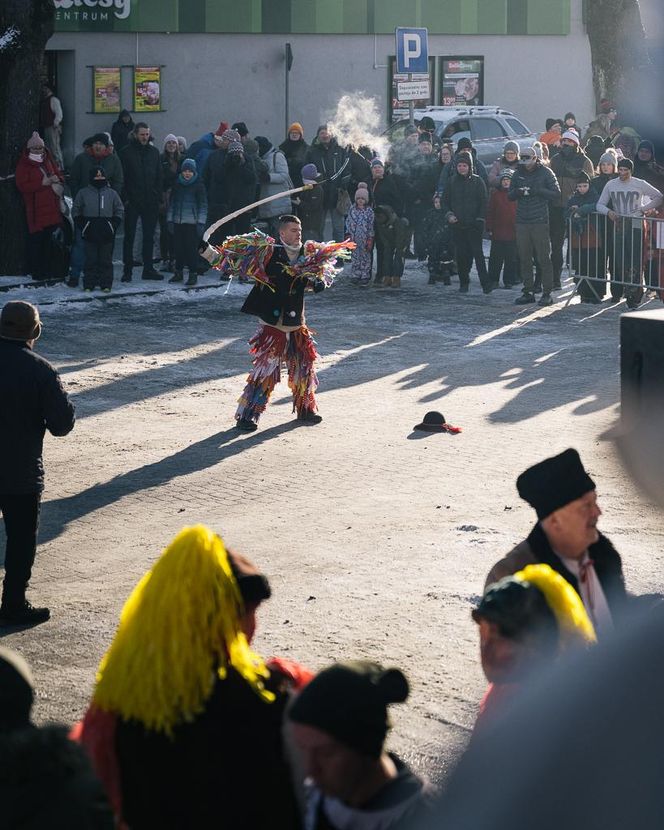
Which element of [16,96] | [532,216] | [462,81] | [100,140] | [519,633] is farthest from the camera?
[462,81]

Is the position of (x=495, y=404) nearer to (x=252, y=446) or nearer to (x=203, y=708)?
(x=252, y=446)

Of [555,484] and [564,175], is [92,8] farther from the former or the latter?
[555,484]

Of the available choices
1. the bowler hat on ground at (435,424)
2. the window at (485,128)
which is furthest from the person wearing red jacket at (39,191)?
the window at (485,128)

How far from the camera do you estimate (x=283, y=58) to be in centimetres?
3456

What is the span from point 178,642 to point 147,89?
30648 mm

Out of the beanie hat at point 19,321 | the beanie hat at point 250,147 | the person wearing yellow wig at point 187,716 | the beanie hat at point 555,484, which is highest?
the beanie hat at point 250,147

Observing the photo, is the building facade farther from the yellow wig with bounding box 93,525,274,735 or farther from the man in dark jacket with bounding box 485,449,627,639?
the yellow wig with bounding box 93,525,274,735

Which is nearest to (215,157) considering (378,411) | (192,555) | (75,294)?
(75,294)

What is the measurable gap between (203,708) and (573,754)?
3.18 feet

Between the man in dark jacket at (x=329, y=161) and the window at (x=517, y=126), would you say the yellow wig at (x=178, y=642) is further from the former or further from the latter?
the window at (x=517, y=126)

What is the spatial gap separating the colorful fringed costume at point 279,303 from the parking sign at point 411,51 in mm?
12080

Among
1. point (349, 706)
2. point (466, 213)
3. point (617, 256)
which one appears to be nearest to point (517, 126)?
point (466, 213)

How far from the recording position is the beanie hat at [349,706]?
356 cm

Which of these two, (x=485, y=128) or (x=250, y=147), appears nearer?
(x=250, y=147)
